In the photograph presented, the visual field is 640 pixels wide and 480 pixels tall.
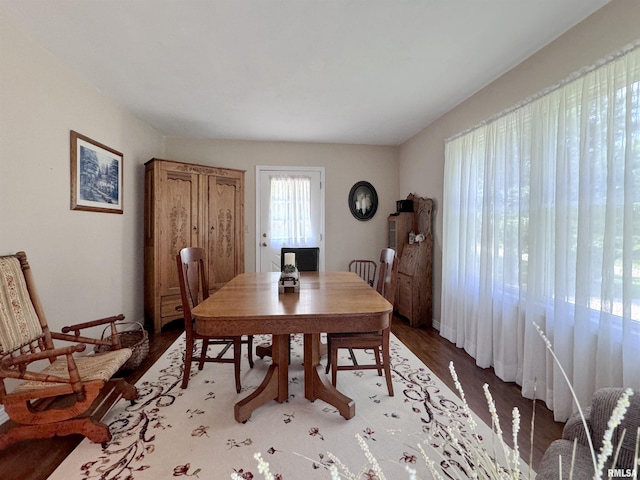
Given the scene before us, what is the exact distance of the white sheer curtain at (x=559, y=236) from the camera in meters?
1.68

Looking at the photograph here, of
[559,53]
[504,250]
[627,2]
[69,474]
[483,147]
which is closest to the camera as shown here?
[69,474]

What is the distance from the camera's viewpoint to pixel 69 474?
5.10ft

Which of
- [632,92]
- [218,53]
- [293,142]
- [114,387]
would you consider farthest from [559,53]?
[114,387]

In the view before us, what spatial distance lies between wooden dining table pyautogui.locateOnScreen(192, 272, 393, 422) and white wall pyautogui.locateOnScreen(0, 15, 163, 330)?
137cm

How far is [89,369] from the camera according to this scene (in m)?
1.86

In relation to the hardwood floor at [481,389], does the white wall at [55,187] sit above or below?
above

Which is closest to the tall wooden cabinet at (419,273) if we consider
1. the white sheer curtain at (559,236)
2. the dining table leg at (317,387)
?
the white sheer curtain at (559,236)

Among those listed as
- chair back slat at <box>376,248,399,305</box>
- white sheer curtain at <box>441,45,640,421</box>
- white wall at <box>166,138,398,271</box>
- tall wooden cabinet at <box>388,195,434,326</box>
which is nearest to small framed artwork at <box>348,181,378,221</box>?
white wall at <box>166,138,398,271</box>

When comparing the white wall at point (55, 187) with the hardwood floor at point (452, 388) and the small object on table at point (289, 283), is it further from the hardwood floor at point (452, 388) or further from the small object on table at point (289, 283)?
the small object on table at point (289, 283)

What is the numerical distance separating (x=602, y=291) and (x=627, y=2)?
157 centimetres

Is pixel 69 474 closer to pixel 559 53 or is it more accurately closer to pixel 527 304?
pixel 527 304

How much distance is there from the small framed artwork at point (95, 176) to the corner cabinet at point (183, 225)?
38 centimetres

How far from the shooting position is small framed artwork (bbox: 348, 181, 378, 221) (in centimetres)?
476

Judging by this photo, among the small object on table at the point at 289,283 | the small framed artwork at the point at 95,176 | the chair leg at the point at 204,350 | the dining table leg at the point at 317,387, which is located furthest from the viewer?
the small framed artwork at the point at 95,176
